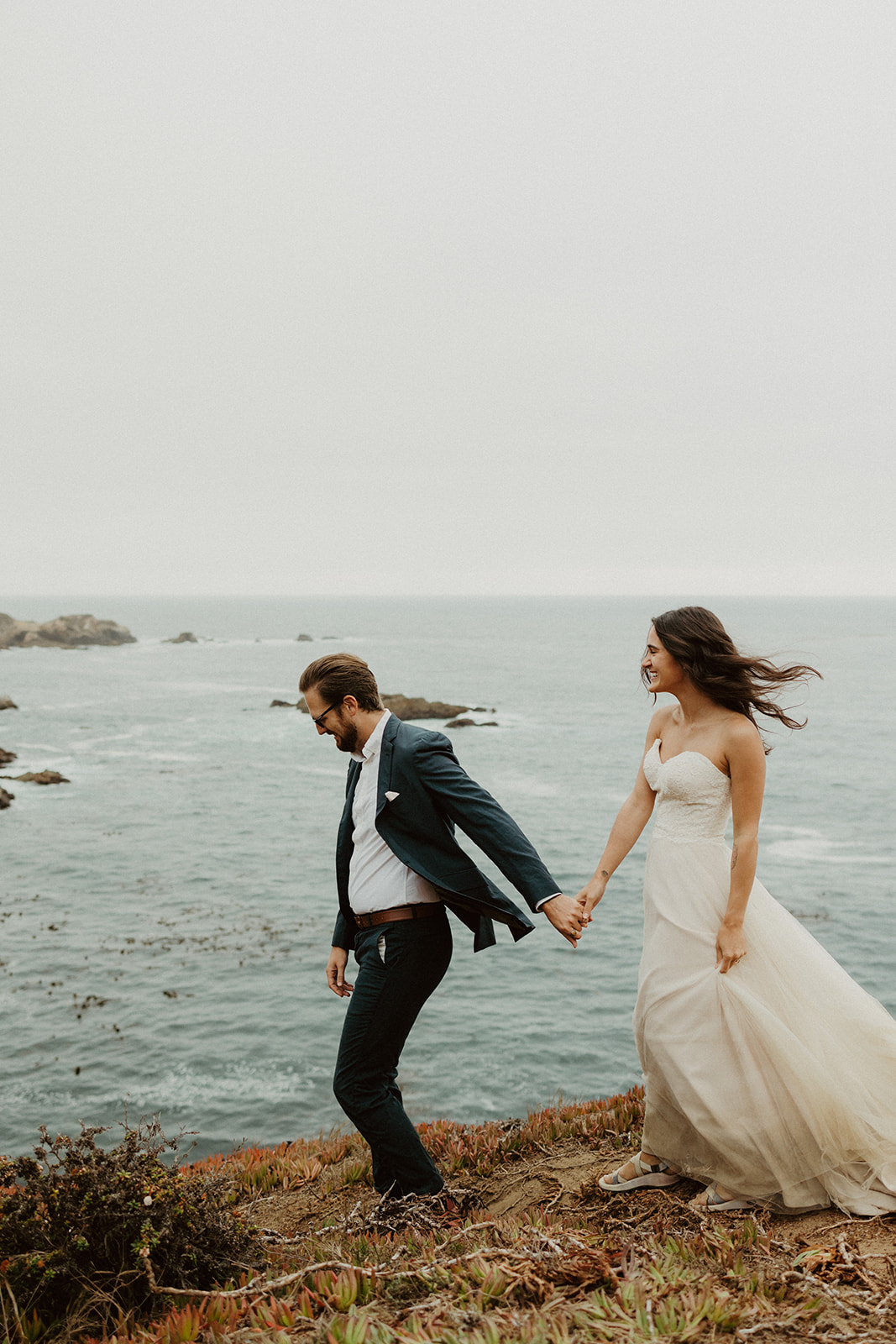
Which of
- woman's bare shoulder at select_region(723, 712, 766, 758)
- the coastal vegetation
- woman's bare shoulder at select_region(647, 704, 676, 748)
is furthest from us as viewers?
woman's bare shoulder at select_region(647, 704, 676, 748)

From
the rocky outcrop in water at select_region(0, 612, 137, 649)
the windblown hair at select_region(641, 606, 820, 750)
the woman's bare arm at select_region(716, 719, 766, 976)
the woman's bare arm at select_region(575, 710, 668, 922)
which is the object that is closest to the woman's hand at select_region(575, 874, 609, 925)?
the woman's bare arm at select_region(575, 710, 668, 922)

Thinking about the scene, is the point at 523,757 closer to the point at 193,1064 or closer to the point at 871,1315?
the point at 193,1064

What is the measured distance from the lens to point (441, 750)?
505 cm

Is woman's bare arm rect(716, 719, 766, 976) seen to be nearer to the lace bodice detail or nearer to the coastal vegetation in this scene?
the lace bodice detail

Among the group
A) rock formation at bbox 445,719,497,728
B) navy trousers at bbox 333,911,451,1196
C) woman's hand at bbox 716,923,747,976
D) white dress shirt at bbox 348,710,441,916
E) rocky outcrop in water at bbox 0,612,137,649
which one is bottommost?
rock formation at bbox 445,719,497,728

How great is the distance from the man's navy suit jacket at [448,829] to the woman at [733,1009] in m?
0.57

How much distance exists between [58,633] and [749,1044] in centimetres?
14859

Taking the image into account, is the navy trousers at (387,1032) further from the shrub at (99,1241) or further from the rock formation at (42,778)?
the rock formation at (42,778)

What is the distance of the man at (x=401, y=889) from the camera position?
477 cm

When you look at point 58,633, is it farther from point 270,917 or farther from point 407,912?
point 407,912

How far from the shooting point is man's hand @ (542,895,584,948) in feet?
15.5

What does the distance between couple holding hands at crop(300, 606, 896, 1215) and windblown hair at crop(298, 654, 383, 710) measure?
11mm

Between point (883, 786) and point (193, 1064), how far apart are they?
42.3m

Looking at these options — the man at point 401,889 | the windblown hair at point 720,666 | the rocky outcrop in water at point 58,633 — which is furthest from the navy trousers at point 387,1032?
the rocky outcrop in water at point 58,633
